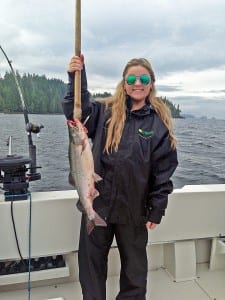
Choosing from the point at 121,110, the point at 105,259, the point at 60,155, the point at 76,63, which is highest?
the point at 76,63

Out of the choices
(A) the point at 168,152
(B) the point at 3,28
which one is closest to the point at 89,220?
(A) the point at 168,152

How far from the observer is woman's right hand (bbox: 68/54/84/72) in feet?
5.51

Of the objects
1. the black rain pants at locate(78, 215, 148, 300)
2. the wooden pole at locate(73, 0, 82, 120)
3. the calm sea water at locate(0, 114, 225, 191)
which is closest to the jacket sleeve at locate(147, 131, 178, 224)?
the black rain pants at locate(78, 215, 148, 300)

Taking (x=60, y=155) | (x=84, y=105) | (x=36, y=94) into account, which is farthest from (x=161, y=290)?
(x=60, y=155)

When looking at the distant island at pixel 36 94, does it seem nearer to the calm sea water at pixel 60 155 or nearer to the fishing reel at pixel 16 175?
the fishing reel at pixel 16 175

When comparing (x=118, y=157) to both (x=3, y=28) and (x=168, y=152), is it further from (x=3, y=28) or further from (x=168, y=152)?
(x=3, y=28)

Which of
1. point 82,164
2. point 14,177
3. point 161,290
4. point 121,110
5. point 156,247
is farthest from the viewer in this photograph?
point 156,247

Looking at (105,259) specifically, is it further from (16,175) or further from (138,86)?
(138,86)

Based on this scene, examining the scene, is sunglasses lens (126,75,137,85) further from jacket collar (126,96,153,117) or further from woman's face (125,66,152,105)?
jacket collar (126,96,153,117)

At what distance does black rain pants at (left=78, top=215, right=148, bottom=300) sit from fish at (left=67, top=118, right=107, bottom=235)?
1.25 feet

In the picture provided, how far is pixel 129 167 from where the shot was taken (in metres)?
1.88

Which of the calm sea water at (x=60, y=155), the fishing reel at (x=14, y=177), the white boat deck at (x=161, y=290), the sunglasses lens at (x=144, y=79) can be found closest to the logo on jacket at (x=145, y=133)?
the sunglasses lens at (x=144, y=79)

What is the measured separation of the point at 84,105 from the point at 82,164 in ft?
1.46

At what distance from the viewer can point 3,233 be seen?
7.85 feet
